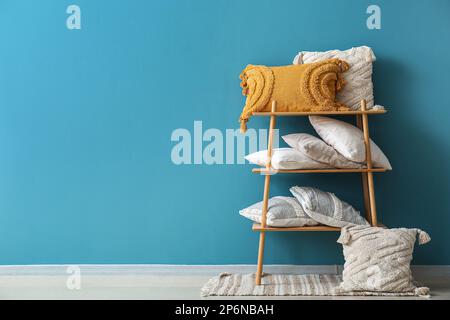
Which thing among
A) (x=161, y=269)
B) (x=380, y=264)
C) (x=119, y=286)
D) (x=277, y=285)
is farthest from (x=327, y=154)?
(x=119, y=286)

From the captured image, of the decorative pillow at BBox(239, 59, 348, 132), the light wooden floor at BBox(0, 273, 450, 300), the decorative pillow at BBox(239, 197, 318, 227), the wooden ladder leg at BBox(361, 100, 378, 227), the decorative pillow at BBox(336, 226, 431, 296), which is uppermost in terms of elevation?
the decorative pillow at BBox(239, 59, 348, 132)

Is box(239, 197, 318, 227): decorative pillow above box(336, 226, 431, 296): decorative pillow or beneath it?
above

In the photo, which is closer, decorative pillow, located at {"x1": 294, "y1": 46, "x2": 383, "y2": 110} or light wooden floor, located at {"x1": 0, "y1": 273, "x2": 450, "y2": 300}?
light wooden floor, located at {"x1": 0, "y1": 273, "x2": 450, "y2": 300}

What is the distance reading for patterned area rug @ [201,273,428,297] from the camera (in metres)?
2.99

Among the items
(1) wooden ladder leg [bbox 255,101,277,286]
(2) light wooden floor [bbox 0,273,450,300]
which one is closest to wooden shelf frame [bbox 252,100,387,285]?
(1) wooden ladder leg [bbox 255,101,277,286]

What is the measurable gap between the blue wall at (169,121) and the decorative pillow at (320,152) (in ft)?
0.95

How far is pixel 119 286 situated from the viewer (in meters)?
3.25

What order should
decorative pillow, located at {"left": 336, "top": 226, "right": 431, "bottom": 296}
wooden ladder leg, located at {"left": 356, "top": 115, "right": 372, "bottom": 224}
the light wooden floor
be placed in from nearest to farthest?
decorative pillow, located at {"left": 336, "top": 226, "right": 431, "bottom": 296}
the light wooden floor
wooden ladder leg, located at {"left": 356, "top": 115, "right": 372, "bottom": 224}

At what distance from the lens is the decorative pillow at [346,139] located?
3070mm

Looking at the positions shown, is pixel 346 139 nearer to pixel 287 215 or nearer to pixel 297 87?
pixel 297 87

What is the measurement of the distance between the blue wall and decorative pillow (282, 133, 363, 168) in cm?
29

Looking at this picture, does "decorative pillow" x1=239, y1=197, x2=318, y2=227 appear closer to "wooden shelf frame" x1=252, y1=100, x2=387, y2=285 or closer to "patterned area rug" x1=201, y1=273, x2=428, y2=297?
"wooden shelf frame" x1=252, y1=100, x2=387, y2=285

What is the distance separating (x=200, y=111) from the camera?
11.3 feet
